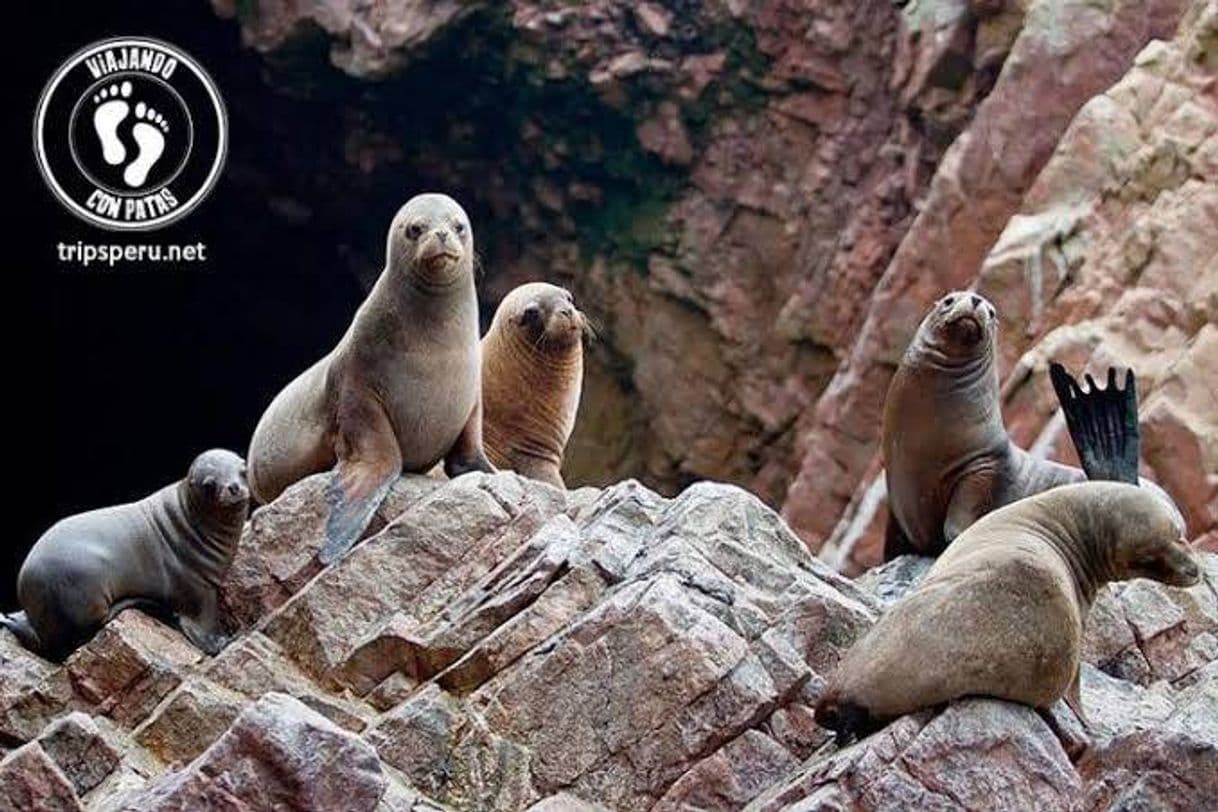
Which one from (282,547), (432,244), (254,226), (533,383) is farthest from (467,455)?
(254,226)

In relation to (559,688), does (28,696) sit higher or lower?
lower

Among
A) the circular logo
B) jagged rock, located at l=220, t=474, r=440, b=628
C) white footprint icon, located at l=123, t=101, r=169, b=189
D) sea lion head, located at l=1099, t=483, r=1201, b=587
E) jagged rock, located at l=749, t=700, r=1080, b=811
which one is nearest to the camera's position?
jagged rock, located at l=749, t=700, r=1080, b=811

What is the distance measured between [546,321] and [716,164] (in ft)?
23.1

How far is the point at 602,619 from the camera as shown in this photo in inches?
301

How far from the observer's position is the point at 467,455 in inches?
400

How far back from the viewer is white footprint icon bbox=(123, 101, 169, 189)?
1745cm

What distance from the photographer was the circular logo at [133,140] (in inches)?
706

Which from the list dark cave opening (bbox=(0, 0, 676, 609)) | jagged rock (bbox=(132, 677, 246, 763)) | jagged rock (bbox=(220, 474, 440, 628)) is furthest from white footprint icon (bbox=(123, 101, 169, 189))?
jagged rock (bbox=(132, 677, 246, 763))

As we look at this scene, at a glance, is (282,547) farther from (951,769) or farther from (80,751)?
(951,769)

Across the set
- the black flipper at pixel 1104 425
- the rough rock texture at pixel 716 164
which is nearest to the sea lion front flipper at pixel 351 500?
the black flipper at pixel 1104 425

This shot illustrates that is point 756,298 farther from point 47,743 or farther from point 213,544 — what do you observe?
point 47,743

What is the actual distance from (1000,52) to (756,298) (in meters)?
2.94

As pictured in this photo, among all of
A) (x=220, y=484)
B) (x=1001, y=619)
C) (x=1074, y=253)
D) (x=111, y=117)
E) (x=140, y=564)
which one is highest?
(x=111, y=117)

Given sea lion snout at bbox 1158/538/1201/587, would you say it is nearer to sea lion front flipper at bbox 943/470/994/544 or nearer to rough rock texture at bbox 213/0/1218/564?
sea lion front flipper at bbox 943/470/994/544
